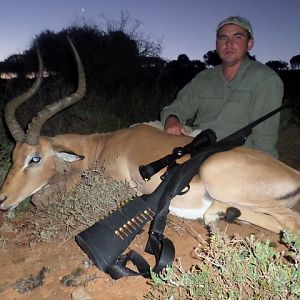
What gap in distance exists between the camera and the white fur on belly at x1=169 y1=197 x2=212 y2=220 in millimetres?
A: 3603

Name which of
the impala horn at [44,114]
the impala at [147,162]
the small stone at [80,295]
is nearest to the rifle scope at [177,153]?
the impala at [147,162]

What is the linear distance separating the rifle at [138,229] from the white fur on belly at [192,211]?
20.3 inches

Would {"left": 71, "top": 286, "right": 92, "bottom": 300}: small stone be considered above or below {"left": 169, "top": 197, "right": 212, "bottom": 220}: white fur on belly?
below

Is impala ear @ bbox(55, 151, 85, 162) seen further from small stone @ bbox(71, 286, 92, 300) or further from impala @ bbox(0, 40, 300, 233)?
small stone @ bbox(71, 286, 92, 300)

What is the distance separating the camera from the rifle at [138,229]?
258 cm

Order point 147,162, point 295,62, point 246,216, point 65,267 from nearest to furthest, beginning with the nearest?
point 65,267
point 246,216
point 147,162
point 295,62

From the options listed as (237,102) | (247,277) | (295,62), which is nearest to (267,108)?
(237,102)

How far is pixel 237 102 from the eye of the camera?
4508mm

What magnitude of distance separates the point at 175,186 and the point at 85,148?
1.74 m

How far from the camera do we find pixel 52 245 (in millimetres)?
3453

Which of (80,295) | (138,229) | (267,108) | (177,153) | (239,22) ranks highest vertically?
(239,22)

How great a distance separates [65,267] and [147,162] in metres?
1.24

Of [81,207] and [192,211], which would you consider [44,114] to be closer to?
[81,207]

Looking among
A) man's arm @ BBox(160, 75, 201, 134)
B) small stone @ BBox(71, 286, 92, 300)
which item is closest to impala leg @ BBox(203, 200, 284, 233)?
small stone @ BBox(71, 286, 92, 300)
